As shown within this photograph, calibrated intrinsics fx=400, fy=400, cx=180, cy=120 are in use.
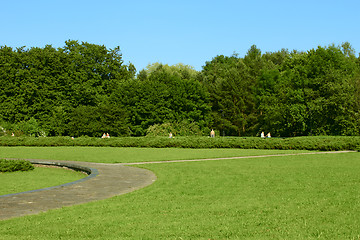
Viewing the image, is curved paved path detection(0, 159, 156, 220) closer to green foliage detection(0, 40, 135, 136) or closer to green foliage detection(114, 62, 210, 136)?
green foliage detection(114, 62, 210, 136)

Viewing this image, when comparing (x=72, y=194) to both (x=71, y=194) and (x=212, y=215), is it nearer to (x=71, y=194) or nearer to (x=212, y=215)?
(x=71, y=194)

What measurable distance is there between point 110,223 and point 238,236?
229cm

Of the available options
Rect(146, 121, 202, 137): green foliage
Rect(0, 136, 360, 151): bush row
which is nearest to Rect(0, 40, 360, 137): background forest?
Rect(146, 121, 202, 137): green foliage

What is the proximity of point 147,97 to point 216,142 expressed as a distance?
94.4 ft

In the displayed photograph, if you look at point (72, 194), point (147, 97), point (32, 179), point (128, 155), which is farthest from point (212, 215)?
point (147, 97)

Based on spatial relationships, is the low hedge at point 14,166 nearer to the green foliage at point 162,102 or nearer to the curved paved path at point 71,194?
the curved paved path at point 71,194

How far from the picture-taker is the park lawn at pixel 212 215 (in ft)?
20.2

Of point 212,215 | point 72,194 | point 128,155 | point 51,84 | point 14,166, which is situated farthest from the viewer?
point 51,84

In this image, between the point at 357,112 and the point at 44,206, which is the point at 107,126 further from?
the point at 44,206

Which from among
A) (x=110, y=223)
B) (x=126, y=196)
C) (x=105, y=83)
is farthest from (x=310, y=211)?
(x=105, y=83)

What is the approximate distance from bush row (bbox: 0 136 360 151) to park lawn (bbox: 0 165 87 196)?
1816 cm

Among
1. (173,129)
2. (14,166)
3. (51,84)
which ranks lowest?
(14,166)

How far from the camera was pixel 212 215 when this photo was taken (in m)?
7.39

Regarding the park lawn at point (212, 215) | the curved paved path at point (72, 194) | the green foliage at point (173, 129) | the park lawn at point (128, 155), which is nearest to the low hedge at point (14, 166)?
the park lawn at point (128, 155)
